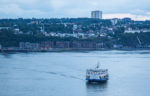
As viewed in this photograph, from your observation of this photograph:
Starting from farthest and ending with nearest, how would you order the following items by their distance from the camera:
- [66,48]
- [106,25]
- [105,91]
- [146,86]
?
[106,25] < [66,48] < [146,86] < [105,91]

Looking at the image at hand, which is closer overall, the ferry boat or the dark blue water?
the dark blue water

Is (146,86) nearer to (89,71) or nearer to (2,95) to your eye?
(89,71)

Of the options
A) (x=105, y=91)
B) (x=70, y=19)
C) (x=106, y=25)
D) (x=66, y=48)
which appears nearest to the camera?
(x=105, y=91)

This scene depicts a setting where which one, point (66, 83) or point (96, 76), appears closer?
point (66, 83)

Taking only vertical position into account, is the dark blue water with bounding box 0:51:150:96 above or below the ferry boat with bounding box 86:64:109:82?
below

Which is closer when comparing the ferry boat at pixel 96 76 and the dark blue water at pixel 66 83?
the dark blue water at pixel 66 83

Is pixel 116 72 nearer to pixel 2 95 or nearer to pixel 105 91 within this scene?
pixel 105 91

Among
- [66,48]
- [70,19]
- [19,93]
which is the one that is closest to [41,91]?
[19,93]

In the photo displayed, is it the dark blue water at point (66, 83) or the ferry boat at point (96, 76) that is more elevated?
the ferry boat at point (96, 76)

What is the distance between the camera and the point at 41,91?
1035 cm

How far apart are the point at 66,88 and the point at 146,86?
6.60 ft

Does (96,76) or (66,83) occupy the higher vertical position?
(96,76)

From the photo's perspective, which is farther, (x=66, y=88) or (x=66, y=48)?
(x=66, y=48)

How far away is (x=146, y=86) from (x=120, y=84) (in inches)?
24.9
